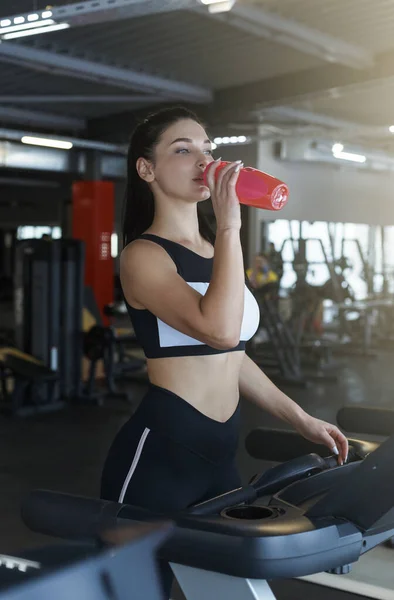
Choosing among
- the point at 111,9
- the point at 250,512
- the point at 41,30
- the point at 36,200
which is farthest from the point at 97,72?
the point at 36,200

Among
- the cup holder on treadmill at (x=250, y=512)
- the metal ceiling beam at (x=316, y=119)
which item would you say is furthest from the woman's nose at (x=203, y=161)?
the metal ceiling beam at (x=316, y=119)

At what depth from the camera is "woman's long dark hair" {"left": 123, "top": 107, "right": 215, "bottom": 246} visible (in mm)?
1402

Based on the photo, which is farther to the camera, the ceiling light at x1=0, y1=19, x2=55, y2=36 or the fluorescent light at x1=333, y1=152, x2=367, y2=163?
the fluorescent light at x1=333, y1=152, x2=367, y2=163

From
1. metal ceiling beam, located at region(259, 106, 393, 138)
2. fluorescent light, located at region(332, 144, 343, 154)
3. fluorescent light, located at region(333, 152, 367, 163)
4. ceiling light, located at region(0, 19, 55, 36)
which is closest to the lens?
ceiling light, located at region(0, 19, 55, 36)

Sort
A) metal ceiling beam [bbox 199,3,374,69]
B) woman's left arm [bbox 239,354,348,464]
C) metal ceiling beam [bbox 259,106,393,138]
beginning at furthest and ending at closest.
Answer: metal ceiling beam [bbox 259,106,393,138]
metal ceiling beam [bbox 199,3,374,69]
woman's left arm [bbox 239,354,348,464]

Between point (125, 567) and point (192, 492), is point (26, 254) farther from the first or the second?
point (125, 567)

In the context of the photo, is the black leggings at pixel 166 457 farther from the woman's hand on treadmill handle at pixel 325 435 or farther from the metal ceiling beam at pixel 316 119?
the metal ceiling beam at pixel 316 119

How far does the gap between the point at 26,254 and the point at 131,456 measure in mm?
5211

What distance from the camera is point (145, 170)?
4.64ft

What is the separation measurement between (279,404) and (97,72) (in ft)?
18.3

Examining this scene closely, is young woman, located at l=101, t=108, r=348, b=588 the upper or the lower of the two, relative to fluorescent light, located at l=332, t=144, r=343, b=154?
lower

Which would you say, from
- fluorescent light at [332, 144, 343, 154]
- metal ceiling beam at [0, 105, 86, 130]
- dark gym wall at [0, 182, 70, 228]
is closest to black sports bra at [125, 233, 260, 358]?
metal ceiling beam at [0, 105, 86, 130]

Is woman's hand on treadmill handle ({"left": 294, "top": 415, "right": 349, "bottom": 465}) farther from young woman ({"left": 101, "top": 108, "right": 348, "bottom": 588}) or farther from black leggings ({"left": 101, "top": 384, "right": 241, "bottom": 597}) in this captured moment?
black leggings ({"left": 101, "top": 384, "right": 241, "bottom": 597})

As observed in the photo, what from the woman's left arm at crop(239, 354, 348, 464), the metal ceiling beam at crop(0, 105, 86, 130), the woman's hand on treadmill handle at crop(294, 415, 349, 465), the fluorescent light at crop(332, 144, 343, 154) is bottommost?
the woman's hand on treadmill handle at crop(294, 415, 349, 465)
